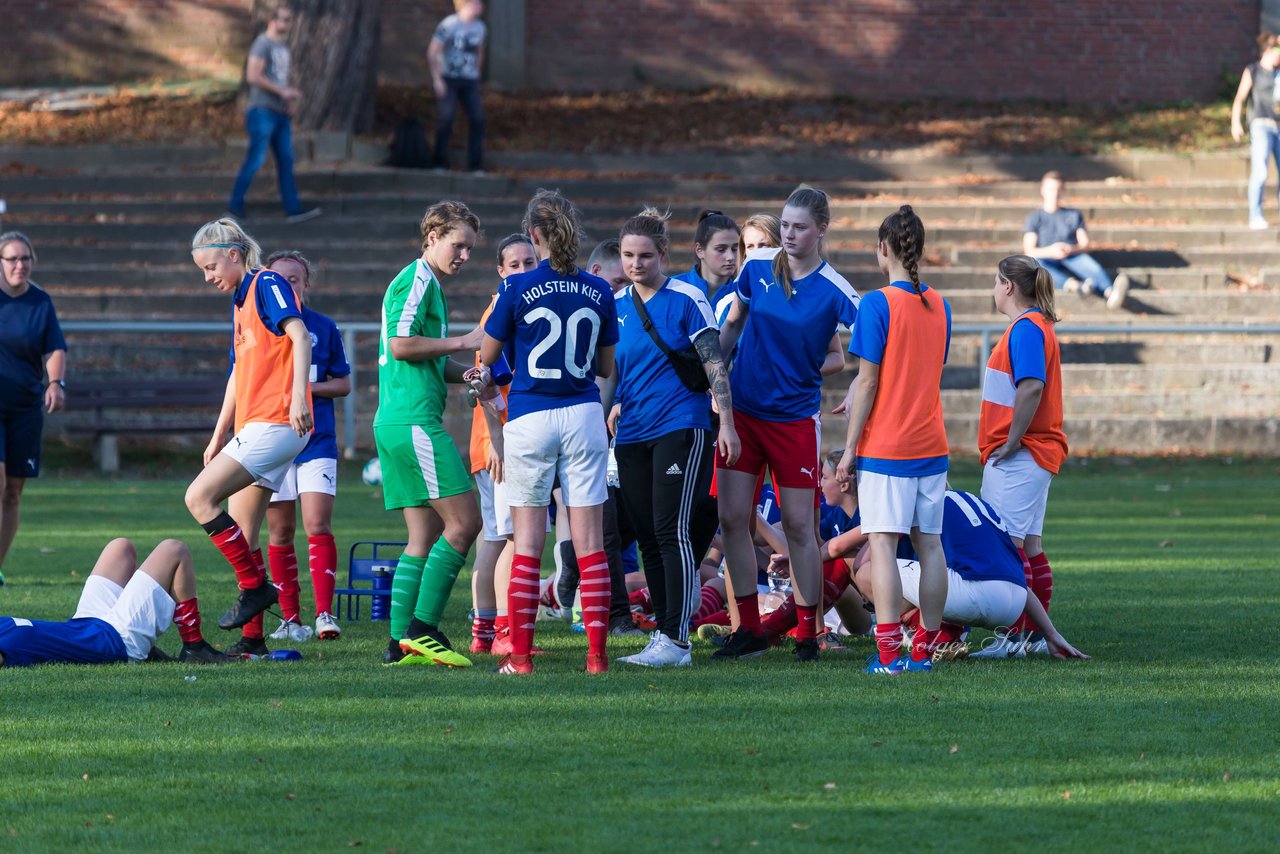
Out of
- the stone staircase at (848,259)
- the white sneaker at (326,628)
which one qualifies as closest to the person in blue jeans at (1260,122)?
the stone staircase at (848,259)

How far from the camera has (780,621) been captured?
8383mm

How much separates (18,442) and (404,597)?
441 cm

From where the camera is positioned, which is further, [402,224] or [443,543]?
[402,224]

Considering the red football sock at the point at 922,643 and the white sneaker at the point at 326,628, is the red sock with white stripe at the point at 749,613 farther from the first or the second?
the white sneaker at the point at 326,628

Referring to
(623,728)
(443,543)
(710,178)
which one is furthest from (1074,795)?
(710,178)

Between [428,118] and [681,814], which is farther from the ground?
[428,118]

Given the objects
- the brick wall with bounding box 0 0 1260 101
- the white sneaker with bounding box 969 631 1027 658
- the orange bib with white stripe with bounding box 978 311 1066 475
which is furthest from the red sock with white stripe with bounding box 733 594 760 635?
the brick wall with bounding box 0 0 1260 101

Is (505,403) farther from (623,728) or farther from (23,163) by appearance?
(23,163)

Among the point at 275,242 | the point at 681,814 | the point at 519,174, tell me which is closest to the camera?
the point at 681,814

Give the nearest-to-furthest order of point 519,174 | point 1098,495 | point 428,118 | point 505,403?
point 505,403 < point 1098,495 < point 519,174 < point 428,118

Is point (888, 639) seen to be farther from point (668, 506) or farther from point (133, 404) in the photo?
point (133, 404)

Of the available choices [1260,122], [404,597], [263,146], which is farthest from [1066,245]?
[404,597]

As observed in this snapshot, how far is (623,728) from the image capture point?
616 centimetres

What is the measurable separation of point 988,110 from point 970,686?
871 inches
